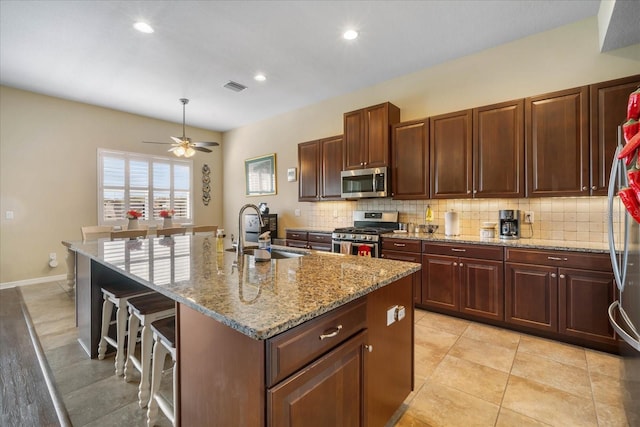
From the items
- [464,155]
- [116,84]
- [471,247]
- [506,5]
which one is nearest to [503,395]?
[471,247]

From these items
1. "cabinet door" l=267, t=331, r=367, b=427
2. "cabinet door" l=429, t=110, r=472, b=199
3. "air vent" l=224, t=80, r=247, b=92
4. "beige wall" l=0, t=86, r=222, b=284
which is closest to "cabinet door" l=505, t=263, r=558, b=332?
"cabinet door" l=429, t=110, r=472, b=199

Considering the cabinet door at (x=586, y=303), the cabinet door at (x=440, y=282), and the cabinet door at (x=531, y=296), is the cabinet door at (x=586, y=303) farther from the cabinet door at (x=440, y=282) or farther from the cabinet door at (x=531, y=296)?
the cabinet door at (x=440, y=282)

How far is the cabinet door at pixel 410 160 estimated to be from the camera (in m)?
3.46

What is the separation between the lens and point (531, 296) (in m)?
2.60

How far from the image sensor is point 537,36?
3.02 meters

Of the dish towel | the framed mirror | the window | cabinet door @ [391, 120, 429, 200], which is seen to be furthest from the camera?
the framed mirror

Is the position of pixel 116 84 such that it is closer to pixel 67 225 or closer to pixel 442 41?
pixel 67 225

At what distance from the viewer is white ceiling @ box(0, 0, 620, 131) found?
8.57ft

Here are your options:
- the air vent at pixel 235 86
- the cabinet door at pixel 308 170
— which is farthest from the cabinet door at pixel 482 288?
the air vent at pixel 235 86

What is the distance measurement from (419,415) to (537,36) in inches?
147

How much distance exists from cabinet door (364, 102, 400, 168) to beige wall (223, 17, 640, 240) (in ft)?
1.22

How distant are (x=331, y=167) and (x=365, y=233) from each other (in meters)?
1.30

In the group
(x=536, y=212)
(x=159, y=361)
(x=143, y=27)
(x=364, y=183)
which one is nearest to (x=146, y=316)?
(x=159, y=361)

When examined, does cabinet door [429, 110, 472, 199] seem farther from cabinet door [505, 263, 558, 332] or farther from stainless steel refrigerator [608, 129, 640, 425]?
stainless steel refrigerator [608, 129, 640, 425]
